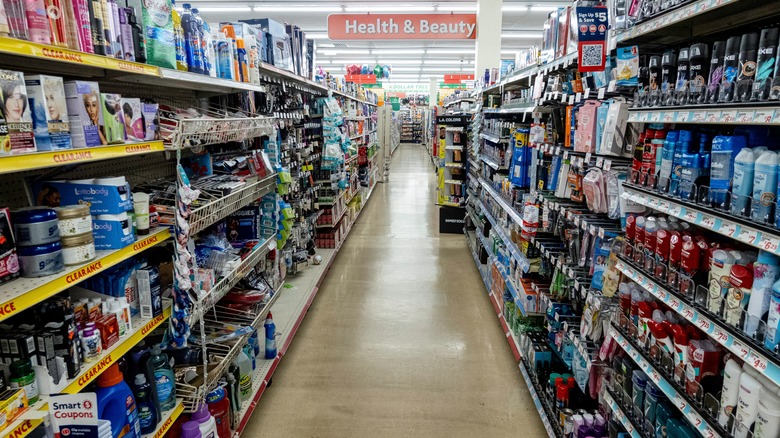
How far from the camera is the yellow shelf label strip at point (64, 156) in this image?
4.09ft

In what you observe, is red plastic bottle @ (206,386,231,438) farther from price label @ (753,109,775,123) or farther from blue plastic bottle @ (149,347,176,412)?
price label @ (753,109,775,123)

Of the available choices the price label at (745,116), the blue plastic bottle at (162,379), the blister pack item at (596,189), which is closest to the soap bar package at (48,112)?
the blue plastic bottle at (162,379)

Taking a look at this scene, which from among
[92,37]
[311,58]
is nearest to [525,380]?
[92,37]

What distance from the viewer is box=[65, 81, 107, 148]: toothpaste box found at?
1575 millimetres

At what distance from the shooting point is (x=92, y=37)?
160 cm

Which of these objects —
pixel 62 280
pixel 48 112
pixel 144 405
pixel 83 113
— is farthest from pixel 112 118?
pixel 144 405

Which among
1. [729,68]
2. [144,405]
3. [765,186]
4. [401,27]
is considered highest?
[401,27]

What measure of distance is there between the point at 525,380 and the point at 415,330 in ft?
3.93

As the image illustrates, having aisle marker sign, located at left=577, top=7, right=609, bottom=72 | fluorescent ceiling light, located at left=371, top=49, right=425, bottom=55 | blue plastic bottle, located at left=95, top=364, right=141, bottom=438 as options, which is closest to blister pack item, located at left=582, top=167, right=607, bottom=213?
aisle marker sign, located at left=577, top=7, right=609, bottom=72

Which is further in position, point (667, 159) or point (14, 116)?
point (667, 159)

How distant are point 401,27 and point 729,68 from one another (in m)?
8.44

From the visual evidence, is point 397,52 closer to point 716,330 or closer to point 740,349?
point 716,330

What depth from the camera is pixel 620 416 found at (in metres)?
2.04

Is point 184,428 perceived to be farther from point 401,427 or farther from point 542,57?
point 542,57
